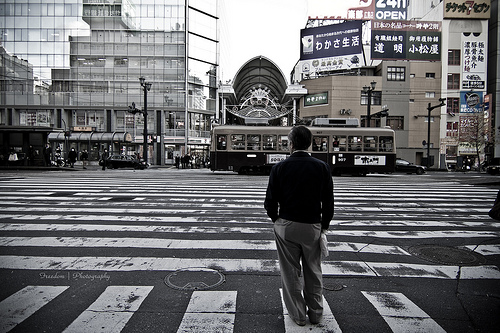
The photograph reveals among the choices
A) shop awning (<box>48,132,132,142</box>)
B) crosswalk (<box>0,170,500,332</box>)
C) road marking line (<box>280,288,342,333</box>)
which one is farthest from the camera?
shop awning (<box>48,132,132,142</box>)

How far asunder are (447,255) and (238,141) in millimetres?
16367

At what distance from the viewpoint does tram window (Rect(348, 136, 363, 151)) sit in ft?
67.6

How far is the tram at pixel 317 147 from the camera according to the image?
20.6 metres

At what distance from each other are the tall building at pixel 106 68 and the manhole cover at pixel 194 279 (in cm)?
4039

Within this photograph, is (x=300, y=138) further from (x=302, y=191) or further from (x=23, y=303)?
(x=23, y=303)

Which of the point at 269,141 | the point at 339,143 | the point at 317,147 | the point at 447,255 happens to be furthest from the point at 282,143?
the point at 447,255

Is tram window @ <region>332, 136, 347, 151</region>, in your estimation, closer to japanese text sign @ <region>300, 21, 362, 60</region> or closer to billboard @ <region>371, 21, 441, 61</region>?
japanese text sign @ <region>300, 21, 362, 60</region>

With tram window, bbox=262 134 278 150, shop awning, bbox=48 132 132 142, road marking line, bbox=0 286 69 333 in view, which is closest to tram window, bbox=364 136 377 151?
tram window, bbox=262 134 278 150

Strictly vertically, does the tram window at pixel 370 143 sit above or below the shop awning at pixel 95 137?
below

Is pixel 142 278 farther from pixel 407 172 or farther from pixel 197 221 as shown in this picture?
pixel 407 172

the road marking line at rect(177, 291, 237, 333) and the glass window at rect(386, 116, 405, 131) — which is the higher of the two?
the glass window at rect(386, 116, 405, 131)

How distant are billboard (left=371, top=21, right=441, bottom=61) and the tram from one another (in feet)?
83.5

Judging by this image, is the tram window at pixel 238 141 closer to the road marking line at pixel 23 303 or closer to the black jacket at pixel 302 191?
the road marking line at pixel 23 303

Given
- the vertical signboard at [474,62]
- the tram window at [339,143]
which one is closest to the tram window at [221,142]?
the tram window at [339,143]
